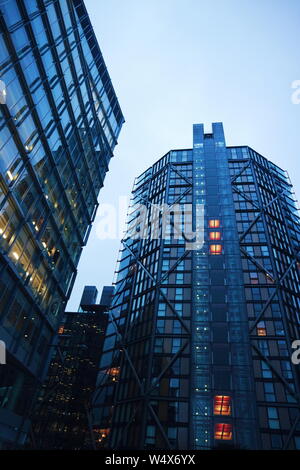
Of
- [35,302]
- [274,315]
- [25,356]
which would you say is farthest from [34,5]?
[274,315]

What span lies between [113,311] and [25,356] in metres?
23.8

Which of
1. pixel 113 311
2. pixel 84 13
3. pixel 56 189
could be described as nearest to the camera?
pixel 56 189

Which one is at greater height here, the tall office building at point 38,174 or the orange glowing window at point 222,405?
the tall office building at point 38,174

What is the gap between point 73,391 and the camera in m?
46.6

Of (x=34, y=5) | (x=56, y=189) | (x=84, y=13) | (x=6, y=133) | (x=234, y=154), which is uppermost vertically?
(x=234, y=154)

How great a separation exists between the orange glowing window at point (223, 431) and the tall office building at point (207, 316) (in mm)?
85

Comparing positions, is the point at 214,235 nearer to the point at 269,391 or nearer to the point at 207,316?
the point at 207,316

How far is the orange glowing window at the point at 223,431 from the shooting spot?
97.2ft

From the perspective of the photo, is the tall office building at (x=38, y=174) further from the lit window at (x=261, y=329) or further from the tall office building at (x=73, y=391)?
the lit window at (x=261, y=329)

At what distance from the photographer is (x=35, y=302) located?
25125 millimetres

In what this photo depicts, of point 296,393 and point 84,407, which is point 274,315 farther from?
point 84,407

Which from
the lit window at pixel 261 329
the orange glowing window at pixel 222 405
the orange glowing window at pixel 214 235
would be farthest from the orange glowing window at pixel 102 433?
the orange glowing window at pixel 214 235

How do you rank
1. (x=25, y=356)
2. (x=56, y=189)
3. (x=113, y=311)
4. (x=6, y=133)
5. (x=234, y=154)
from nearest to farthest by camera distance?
(x=6, y=133) → (x=25, y=356) → (x=56, y=189) → (x=113, y=311) → (x=234, y=154)

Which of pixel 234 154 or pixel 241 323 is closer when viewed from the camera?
pixel 241 323
